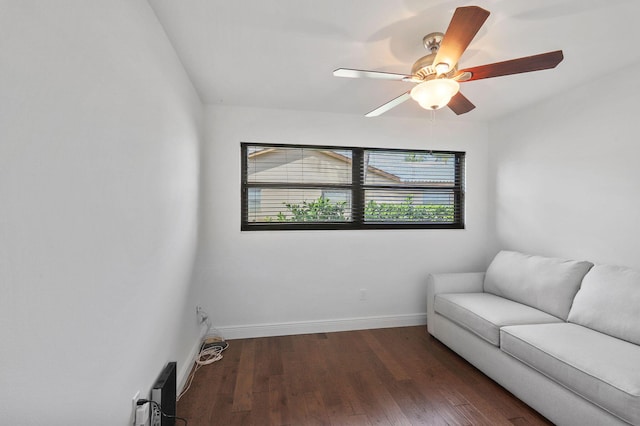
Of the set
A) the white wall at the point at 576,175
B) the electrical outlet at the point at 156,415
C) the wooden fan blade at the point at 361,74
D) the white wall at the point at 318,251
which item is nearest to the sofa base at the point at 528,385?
the white wall at the point at 318,251

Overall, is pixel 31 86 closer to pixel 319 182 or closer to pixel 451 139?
pixel 319 182

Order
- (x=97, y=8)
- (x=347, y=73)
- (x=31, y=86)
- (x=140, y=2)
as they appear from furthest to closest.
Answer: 1. (x=347, y=73)
2. (x=140, y=2)
3. (x=97, y=8)
4. (x=31, y=86)

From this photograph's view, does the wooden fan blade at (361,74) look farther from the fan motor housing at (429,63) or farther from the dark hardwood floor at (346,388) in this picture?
the dark hardwood floor at (346,388)

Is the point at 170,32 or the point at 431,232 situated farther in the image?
the point at 431,232

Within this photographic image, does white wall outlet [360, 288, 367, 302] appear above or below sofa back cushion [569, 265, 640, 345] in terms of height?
below

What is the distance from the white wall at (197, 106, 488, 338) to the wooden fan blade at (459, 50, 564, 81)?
5.42 ft

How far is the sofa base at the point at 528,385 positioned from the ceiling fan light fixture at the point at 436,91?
183cm

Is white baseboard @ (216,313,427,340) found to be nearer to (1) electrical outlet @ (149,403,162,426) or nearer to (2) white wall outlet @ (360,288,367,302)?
(2) white wall outlet @ (360,288,367,302)

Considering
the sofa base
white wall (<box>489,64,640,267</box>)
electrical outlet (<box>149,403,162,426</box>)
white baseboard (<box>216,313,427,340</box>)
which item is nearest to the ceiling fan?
white wall (<box>489,64,640,267</box>)

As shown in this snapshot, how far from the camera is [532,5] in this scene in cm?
147

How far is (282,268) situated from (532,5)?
2.73 metres

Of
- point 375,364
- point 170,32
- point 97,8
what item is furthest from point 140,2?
point 375,364

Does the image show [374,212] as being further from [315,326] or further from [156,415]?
[156,415]

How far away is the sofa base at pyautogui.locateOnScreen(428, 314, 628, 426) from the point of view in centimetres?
155
